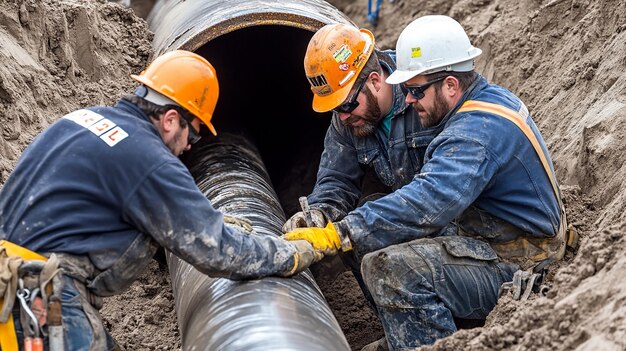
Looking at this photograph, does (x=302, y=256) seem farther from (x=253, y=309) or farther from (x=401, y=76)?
(x=401, y=76)

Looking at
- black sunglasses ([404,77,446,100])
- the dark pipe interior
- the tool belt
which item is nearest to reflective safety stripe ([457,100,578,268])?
black sunglasses ([404,77,446,100])

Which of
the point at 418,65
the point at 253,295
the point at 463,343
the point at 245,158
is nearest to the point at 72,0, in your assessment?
the point at 245,158

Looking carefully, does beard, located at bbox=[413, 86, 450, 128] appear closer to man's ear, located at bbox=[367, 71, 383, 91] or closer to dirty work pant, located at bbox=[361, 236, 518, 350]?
man's ear, located at bbox=[367, 71, 383, 91]

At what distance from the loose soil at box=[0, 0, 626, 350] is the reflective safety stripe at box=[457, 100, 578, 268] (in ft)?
0.38

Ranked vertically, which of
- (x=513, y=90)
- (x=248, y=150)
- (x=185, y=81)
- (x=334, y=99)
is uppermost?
(x=185, y=81)

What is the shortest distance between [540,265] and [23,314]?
2.66 meters

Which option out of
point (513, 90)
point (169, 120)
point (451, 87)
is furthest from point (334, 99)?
point (513, 90)

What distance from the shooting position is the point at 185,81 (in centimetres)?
407

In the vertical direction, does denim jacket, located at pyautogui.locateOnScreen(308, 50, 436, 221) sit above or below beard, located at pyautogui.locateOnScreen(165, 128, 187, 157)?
below

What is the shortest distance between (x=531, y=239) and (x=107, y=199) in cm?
231

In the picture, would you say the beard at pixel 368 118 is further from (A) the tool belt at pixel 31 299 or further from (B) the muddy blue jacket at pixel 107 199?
(A) the tool belt at pixel 31 299

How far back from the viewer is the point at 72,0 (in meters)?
7.16

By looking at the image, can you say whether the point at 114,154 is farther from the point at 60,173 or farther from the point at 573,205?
the point at 573,205

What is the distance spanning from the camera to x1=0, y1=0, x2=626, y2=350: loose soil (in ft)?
12.8
